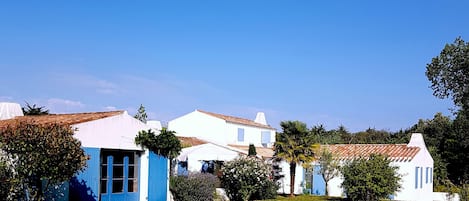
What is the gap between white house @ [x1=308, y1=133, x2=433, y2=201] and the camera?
111ft

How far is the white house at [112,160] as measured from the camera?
18.3m

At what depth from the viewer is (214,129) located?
45.5 m

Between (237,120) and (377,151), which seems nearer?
(377,151)

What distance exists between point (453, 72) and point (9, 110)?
22.4m

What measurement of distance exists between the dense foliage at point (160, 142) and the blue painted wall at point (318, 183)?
55.5 ft

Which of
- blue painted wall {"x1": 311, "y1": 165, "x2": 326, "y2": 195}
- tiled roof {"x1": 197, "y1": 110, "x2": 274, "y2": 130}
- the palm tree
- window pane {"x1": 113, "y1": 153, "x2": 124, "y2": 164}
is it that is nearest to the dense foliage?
window pane {"x1": 113, "y1": 153, "x2": 124, "y2": 164}

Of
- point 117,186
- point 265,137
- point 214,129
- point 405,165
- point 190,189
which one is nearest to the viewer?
point 117,186

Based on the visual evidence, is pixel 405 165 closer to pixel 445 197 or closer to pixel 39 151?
pixel 445 197

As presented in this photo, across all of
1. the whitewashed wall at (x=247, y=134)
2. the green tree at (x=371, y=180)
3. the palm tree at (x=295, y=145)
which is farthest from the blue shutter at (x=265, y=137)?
the green tree at (x=371, y=180)

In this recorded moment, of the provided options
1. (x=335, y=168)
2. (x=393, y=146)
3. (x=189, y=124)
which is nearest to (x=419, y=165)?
(x=393, y=146)

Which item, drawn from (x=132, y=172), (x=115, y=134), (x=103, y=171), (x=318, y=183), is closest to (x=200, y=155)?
(x=318, y=183)

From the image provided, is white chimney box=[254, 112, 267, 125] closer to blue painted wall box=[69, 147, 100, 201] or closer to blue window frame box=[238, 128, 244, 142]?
blue window frame box=[238, 128, 244, 142]

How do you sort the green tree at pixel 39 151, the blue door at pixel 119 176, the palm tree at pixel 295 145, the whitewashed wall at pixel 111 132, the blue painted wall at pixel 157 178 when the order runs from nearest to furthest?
the green tree at pixel 39 151 → the whitewashed wall at pixel 111 132 → the blue door at pixel 119 176 → the blue painted wall at pixel 157 178 → the palm tree at pixel 295 145

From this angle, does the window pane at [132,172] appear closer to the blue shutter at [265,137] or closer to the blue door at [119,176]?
the blue door at [119,176]
